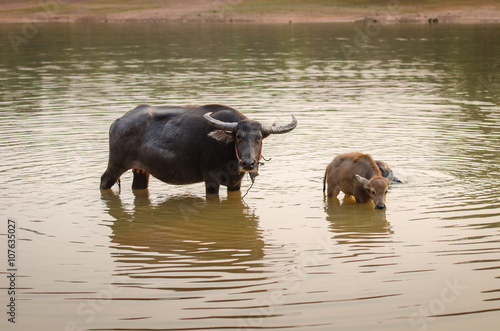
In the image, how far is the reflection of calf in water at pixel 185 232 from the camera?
958 centimetres

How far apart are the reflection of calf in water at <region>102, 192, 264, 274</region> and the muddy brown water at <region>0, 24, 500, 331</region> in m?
0.04

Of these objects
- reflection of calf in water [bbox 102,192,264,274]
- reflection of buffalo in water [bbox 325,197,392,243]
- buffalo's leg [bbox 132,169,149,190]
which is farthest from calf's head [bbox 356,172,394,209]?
buffalo's leg [bbox 132,169,149,190]

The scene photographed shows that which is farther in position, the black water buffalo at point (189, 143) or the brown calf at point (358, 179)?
the black water buffalo at point (189, 143)

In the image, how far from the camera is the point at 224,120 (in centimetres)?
1219

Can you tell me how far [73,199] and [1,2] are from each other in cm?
9448

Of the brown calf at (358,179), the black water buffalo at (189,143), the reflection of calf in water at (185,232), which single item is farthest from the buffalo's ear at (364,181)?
the reflection of calf in water at (185,232)

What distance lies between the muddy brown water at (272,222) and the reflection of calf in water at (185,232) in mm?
39

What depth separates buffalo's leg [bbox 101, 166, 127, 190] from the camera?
13.2 m

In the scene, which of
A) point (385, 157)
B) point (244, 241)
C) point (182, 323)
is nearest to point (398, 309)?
→ point (182, 323)

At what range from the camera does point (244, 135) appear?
1159 cm

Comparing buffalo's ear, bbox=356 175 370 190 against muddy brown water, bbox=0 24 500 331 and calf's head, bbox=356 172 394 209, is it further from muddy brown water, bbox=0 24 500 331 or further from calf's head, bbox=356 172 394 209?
muddy brown water, bbox=0 24 500 331

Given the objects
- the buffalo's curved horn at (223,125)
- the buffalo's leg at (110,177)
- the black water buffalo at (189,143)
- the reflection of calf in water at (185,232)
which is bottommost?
the reflection of calf in water at (185,232)

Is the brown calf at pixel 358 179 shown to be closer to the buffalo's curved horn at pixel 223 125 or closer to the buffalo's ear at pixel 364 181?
the buffalo's ear at pixel 364 181

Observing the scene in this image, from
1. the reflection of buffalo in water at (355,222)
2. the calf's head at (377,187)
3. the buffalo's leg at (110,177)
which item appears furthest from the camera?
the buffalo's leg at (110,177)
